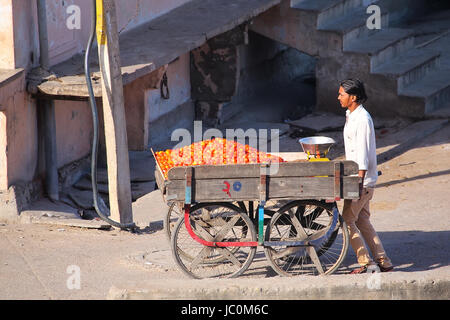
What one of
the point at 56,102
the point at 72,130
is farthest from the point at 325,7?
the point at 56,102

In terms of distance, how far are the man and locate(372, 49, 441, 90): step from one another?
761 centimetres

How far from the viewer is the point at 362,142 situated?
655cm

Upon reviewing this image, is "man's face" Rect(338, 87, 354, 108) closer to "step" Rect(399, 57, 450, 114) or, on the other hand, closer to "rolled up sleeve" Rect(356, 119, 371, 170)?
"rolled up sleeve" Rect(356, 119, 371, 170)

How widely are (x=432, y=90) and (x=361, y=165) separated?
7.98 meters

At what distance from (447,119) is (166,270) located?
7944 millimetres

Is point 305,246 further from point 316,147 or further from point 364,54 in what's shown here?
point 364,54

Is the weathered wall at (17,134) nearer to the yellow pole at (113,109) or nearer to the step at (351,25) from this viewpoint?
the yellow pole at (113,109)

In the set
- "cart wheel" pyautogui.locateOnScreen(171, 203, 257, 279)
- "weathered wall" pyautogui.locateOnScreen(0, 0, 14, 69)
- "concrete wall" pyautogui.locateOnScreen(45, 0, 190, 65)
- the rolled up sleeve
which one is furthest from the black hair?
"concrete wall" pyautogui.locateOnScreen(45, 0, 190, 65)

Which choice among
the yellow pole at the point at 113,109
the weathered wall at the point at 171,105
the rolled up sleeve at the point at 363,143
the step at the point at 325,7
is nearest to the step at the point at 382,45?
the step at the point at 325,7

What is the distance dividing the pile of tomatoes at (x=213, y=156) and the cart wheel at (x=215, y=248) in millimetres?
442

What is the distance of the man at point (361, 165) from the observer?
6559mm

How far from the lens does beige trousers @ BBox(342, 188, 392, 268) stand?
668 centimetres

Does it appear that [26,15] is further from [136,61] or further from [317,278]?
[317,278]

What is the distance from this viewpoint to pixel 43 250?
7.93 meters
